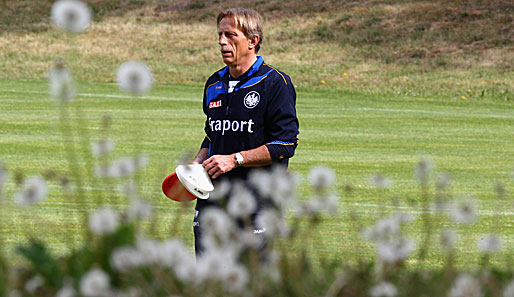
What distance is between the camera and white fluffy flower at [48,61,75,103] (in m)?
2.37

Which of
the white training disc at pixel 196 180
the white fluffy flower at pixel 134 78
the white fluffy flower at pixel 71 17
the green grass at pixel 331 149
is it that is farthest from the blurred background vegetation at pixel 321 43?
the white fluffy flower at pixel 71 17

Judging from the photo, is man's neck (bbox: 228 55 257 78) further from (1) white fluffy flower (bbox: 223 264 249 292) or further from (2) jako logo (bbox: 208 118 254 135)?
(1) white fluffy flower (bbox: 223 264 249 292)

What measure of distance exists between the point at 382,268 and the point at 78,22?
1000mm

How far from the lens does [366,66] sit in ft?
135

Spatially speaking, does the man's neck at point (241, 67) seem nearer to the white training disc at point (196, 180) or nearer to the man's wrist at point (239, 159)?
the man's wrist at point (239, 159)

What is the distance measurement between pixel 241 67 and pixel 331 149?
11.0 m

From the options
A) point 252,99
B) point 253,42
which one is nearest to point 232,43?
point 253,42

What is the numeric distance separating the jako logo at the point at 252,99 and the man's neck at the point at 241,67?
14 cm

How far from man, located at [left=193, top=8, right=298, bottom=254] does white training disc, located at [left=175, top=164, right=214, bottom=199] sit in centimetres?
17

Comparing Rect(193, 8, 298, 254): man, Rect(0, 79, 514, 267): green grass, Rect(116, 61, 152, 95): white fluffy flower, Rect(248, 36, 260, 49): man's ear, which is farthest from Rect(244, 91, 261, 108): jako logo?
Rect(116, 61, 152, 95): white fluffy flower

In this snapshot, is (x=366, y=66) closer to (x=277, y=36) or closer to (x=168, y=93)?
(x=277, y=36)

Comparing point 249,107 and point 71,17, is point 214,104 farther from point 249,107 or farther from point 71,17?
point 71,17

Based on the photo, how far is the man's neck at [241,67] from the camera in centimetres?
545

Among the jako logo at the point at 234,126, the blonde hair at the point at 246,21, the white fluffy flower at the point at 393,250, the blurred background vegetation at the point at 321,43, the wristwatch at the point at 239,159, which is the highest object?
the blonde hair at the point at 246,21
